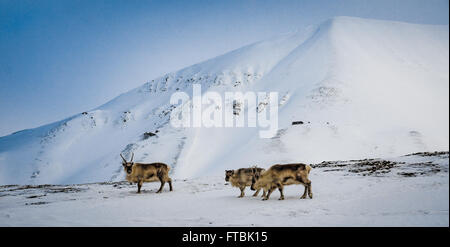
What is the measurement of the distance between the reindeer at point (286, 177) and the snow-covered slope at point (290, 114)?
15.9 feet

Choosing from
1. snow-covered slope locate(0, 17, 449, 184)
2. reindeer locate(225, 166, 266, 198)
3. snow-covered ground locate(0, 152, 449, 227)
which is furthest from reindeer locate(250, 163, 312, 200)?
snow-covered slope locate(0, 17, 449, 184)

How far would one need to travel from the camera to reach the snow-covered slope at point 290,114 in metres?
25.3

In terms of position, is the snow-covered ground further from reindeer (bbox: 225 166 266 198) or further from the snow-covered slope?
the snow-covered slope

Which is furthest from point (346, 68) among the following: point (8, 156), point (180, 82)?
point (8, 156)

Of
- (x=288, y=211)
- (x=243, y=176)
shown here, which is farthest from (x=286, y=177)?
(x=243, y=176)

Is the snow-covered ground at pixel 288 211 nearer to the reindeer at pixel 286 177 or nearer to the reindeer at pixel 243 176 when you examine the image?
the reindeer at pixel 286 177

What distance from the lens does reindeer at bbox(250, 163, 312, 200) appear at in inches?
388

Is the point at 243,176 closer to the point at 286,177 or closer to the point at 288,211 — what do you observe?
the point at 286,177

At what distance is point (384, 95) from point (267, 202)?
1344 inches

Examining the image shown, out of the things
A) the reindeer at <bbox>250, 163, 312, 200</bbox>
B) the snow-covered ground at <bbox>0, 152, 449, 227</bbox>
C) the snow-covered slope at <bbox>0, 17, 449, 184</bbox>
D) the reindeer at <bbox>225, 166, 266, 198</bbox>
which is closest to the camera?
the snow-covered ground at <bbox>0, 152, 449, 227</bbox>

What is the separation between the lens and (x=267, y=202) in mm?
9852

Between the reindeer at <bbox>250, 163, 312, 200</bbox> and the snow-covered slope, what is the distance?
4832 millimetres

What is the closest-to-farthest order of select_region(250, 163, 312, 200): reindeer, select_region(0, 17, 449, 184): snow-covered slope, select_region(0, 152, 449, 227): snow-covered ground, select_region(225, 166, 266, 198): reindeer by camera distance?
select_region(0, 152, 449, 227): snow-covered ground → select_region(250, 163, 312, 200): reindeer → select_region(225, 166, 266, 198): reindeer → select_region(0, 17, 449, 184): snow-covered slope
